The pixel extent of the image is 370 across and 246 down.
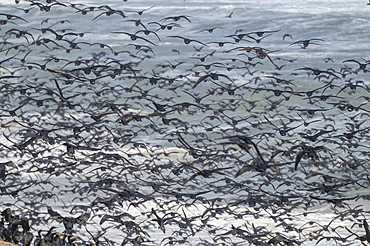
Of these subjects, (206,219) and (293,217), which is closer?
(206,219)

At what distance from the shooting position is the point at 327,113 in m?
17.1

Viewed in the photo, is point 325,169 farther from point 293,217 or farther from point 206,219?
point 206,219

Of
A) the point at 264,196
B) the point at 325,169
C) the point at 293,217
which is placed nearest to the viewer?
the point at 293,217

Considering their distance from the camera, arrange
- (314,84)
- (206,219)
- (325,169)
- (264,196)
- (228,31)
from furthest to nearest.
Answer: (228,31)
(314,84)
(325,169)
(264,196)
(206,219)

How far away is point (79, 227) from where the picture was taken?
7516 millimetres

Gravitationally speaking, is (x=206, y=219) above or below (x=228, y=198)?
above

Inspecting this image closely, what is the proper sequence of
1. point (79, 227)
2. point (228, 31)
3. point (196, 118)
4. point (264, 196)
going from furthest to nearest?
point (228, 31) → point (196, 118) → point (264, 196) → point (79, 227)

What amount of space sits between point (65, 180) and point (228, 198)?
4034mm

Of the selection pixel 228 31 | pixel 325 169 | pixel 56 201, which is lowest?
pixel 325 169

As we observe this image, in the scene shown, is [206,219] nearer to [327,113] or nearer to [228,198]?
[228,198]

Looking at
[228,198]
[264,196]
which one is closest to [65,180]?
[228,198]

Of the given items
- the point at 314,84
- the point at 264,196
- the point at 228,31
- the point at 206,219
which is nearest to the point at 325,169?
the point at 264,196

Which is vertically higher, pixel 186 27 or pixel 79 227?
pixel 186 27

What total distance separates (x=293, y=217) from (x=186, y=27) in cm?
2098
